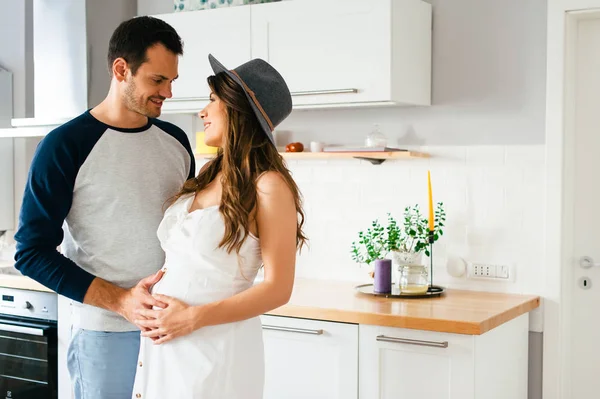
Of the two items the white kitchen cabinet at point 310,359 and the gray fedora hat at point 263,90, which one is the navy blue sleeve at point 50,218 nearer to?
the gray fedora hat at point 263,90

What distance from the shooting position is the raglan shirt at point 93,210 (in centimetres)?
231

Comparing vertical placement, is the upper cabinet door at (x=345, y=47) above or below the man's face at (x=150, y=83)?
above

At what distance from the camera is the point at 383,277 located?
3438 millimetres

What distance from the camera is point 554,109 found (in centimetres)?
341

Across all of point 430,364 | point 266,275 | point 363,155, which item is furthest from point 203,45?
point 266,275

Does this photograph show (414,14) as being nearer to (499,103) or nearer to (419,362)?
(499,103)

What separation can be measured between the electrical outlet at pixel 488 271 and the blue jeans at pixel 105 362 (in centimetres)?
167

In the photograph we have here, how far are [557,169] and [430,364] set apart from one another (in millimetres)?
1022

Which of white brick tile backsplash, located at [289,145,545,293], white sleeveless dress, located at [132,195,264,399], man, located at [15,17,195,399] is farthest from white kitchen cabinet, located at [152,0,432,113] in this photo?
white sleeveless dress, located at [132,195,264,399]

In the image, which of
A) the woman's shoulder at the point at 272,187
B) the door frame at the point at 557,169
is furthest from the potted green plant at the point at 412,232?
the woman's shoulder at the point at 272,187

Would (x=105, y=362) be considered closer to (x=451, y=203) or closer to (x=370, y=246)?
(x=370, y=246)

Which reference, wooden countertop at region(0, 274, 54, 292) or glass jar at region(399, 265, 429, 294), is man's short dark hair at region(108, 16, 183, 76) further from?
wooden countertop at region(0, 274, 54, 292)

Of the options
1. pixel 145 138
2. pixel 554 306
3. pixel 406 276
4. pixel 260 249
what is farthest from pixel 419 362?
pixel 145 138

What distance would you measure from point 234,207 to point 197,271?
204 mm
